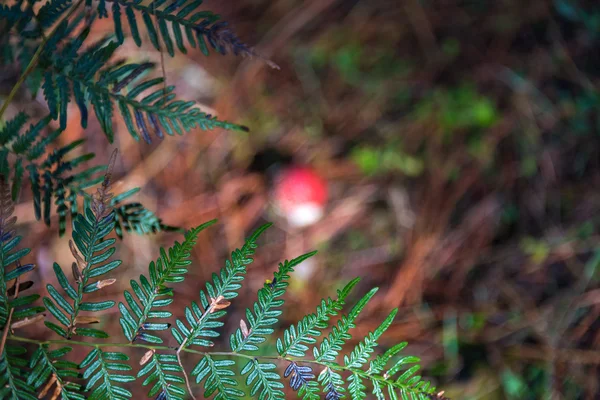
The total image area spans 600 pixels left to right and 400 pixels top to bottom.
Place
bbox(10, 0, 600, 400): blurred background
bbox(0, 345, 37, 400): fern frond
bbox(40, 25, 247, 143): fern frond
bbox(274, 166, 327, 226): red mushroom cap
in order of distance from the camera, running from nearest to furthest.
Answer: bbox(0, 345, 37, 400): fern frond < bbox(40, 25, 247, 143): fern frond < bbox(10, 0, 600, 400): blurred background < bbox(274, 166, 327, 226): red mushroom cap

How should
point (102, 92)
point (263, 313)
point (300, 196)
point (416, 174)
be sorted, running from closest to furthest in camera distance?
point (263, 313)
point (102, 92)
point (300, 196)
point (416, 174)

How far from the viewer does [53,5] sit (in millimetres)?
1161

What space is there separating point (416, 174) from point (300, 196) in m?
0.70

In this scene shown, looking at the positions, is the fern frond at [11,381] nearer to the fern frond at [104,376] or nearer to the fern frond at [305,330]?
the fern frond at [104,376]

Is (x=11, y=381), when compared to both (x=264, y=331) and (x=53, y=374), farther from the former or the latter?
(x=264, y=331)

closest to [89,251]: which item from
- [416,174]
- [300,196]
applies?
[300,196]

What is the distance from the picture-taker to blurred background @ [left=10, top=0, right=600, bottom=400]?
Result: 7.48 ft

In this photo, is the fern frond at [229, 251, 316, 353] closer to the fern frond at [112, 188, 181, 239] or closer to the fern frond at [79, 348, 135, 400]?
the fern frond at [79, 348, 135, 400]

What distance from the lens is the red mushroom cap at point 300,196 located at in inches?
99.3

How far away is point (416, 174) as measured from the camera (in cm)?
268

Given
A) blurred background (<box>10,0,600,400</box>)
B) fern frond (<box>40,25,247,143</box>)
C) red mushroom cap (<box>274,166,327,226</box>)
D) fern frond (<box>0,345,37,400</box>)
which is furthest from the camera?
red mushroom cap (<box>274,166,327,226</box>)

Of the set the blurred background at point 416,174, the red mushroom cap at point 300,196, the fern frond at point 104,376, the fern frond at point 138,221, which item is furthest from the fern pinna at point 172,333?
the red mushroom cap at point 300,196

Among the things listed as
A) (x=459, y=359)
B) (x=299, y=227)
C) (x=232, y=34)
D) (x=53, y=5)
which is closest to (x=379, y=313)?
(x=459, y=359)

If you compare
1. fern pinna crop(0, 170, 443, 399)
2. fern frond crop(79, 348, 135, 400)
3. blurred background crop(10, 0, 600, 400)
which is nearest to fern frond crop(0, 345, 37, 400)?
fern pinna crop(0, 170, 443, 399)
